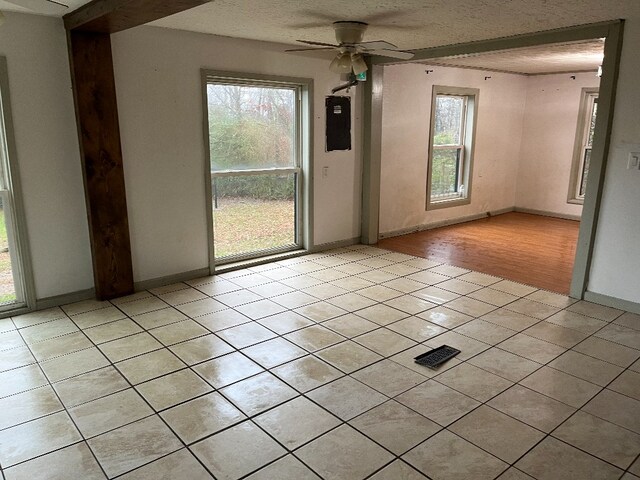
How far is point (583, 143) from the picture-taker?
7.21m

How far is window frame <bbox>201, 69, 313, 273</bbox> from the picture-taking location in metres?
4.47

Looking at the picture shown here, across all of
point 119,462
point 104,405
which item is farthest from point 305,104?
point 119,462

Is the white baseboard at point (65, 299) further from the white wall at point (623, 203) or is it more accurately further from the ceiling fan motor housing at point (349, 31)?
the white wall at point (623, 203)

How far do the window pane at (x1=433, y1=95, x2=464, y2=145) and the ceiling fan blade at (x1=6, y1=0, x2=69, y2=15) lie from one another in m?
4.74

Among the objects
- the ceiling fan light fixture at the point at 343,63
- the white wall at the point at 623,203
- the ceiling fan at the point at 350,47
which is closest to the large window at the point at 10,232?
the ceiling fan at the point at 350,47

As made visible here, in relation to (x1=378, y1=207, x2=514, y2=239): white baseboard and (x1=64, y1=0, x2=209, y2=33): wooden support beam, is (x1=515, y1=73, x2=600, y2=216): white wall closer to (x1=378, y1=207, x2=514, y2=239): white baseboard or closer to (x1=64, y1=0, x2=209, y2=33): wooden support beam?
(x1=378, y1=207, x2=514, y2=239): white baseboard

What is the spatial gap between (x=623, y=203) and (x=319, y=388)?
9.38 feet

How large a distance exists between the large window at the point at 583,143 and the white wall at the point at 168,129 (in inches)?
185

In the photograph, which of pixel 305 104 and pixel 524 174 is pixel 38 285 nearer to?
pixel 305 104

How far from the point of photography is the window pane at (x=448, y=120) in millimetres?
6715

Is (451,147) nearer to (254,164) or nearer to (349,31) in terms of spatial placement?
(254,164)

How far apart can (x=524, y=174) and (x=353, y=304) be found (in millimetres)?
5299

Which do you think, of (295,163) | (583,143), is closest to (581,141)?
(583,143)

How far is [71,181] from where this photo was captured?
3.80 metres
